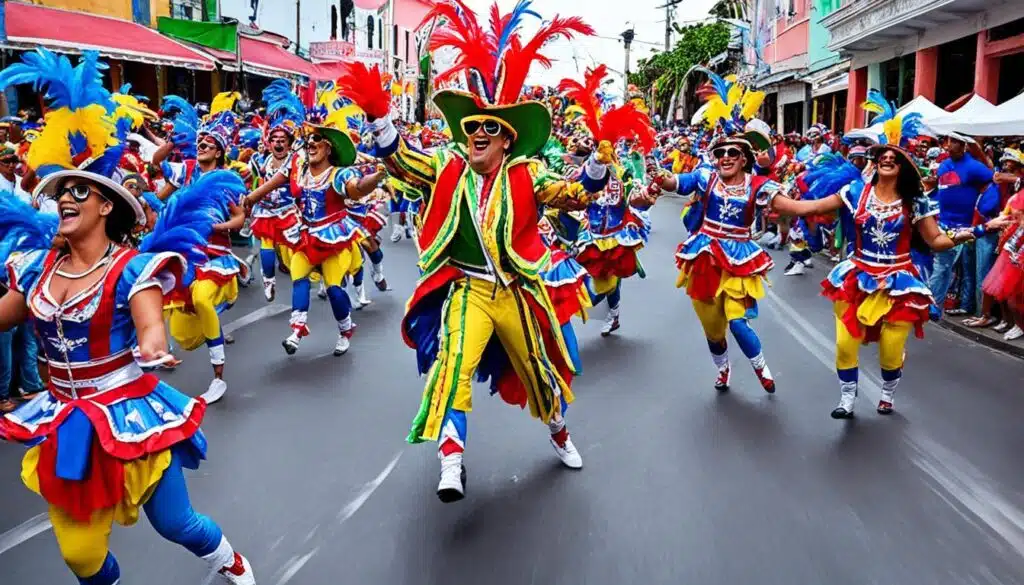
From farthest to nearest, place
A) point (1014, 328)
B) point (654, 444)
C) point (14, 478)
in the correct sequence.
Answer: point (1014, 328), point (654, 444), point (14, 478)

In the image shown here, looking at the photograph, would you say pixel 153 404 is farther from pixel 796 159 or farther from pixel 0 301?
pixel 796 159

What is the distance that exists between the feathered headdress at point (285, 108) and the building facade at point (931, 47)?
1117 cm

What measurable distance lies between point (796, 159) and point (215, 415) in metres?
14.8

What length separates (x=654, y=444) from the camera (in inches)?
240

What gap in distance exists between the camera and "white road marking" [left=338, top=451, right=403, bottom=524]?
4895 mm

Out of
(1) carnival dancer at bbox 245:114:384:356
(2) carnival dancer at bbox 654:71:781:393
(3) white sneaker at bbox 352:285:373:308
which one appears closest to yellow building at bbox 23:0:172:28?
(3) white sneaker at bbox 352:285:373:308

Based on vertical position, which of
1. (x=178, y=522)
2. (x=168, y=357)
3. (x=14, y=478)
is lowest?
(x=14, y=478)

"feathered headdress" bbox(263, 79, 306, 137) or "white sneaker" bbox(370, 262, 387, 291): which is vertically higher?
"feathered headdress" bbox(263, 79, 306, 137)

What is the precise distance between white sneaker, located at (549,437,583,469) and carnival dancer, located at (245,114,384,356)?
3.55m

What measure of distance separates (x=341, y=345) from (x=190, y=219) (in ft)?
16.4

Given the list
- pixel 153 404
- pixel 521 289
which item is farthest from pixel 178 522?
pixel 521 289

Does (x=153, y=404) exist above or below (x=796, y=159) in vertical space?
below

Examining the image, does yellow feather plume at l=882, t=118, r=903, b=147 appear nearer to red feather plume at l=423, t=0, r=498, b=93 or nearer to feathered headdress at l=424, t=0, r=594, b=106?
feathered headdress at l=424, t=0, r=594, b=106

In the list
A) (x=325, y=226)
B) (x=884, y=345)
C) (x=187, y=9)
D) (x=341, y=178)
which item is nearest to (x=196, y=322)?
(x=325, y=226)
